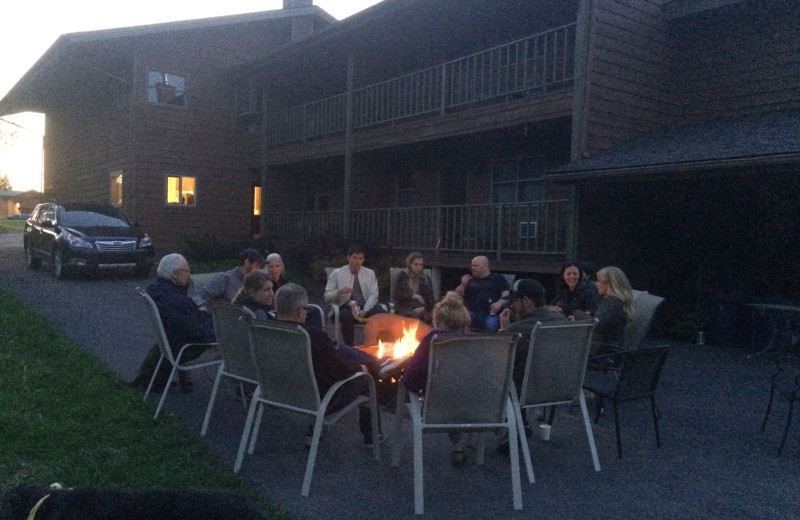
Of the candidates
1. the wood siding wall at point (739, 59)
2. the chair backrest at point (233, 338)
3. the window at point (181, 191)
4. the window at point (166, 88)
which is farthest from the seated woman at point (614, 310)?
the window at point (166, 88)

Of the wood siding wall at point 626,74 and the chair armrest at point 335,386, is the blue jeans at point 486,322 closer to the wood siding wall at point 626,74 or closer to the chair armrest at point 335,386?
Result: the chair armrest at point 335,386

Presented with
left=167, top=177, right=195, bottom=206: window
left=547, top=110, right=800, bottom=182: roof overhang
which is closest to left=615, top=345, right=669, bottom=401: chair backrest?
left=547, top=110, right=800, bottom=182: roof overhang

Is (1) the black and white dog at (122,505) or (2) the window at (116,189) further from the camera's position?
(2) the window at (116,189)

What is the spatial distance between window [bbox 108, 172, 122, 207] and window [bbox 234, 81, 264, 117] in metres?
4.06

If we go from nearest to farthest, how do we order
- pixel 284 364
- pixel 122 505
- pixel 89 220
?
1. pixel 122 505
2. pixel 284 364
3. pixel 89 220

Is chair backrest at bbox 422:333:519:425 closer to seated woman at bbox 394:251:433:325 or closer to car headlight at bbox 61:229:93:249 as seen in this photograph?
seated woman at bbox 394:251:433:325

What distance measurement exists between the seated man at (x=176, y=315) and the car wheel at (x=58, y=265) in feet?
30.3

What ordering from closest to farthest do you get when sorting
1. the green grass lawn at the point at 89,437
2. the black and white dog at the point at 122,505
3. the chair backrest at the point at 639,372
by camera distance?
the black and white dog at the point at 122,505 → the green grass lawn at the point at 89,437 → the chair backrest at the point at 639,372

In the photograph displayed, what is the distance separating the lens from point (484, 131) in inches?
471

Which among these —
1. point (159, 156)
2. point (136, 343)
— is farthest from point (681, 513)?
point (159, 156)

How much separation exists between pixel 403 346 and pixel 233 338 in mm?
1380

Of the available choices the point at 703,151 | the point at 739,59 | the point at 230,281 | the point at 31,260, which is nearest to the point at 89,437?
the point at 230,281

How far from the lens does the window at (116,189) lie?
19906 mm

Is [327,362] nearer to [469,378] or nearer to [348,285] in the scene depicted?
[469,378]
